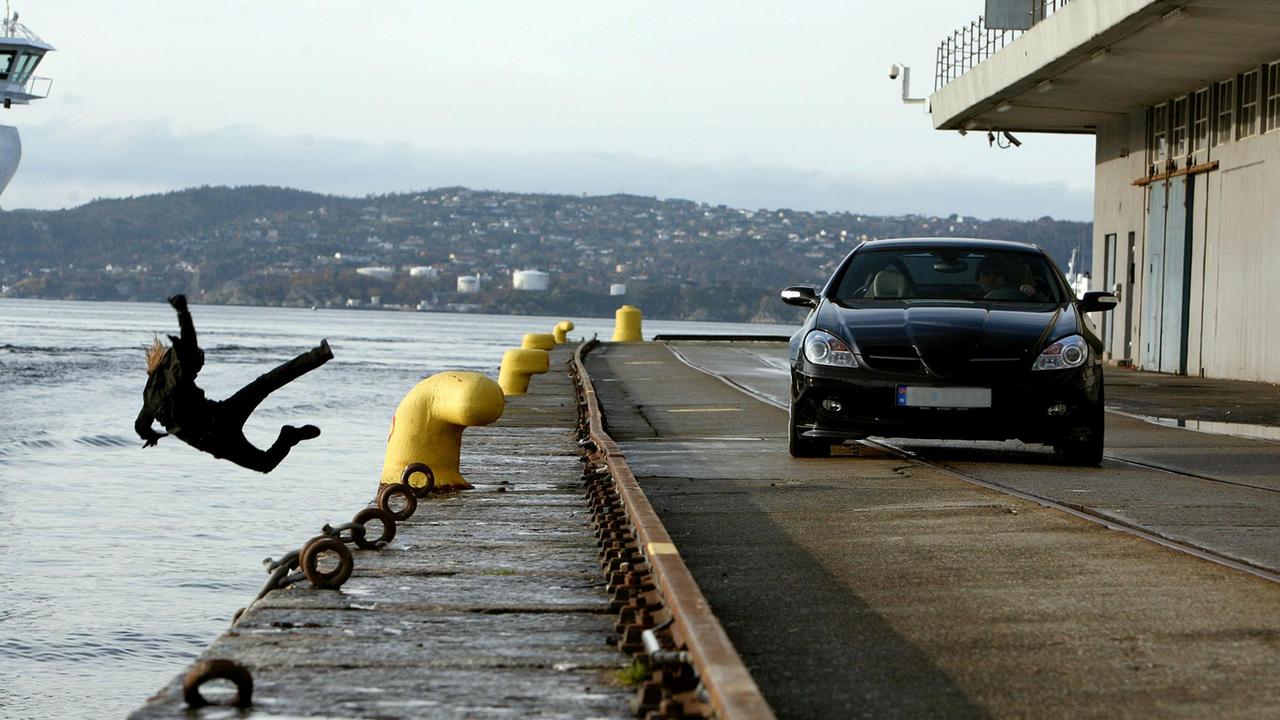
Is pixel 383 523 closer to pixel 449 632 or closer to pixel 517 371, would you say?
pixel 449 632

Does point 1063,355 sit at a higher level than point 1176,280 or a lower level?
lower

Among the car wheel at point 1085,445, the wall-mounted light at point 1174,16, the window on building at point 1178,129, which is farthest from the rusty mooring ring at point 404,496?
the window on building at point 1178,129

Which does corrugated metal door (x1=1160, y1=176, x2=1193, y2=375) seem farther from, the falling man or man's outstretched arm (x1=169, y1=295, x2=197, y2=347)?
man's outstretched arm (x1=169, y1=295, x2=197, y2=347)

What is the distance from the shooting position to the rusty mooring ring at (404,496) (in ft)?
26.8

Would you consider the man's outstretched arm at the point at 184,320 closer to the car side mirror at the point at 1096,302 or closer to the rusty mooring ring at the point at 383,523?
the rusty mooring ring at the point at 383,523

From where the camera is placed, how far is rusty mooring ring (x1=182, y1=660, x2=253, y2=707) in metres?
4.05

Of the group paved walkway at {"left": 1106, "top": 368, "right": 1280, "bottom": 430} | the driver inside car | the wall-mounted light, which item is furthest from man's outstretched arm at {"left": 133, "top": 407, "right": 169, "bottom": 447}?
the wall-mounted light

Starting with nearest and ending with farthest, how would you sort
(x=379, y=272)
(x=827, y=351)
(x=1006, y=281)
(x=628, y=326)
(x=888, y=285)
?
(x=827, y=351), (x=1006, y=281), (x=888, y=285), (x=628, y=326), (x=379, y=272)

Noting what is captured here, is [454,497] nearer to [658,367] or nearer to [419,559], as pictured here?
[419,559]

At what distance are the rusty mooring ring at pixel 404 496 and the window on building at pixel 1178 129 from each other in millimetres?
24681

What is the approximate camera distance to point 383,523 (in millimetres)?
7238

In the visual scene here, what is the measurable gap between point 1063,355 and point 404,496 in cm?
477

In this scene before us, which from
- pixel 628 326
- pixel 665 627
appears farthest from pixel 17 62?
pixel 665 627

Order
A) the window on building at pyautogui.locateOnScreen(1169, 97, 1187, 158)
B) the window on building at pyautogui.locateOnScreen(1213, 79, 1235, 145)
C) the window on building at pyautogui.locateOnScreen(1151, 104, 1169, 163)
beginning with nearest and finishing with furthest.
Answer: the window on building at pyautogui.locateOnScreen(1213, 79, 1235, 145) → the window on building at pyautogui.locateOnScreen(1169, 97, 1187, 158) → the window on building at pyautogui.locateOnScreen(1151, 104, 1169, 163)
